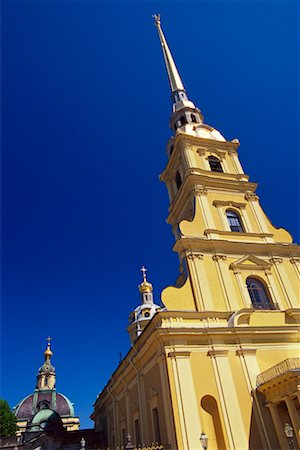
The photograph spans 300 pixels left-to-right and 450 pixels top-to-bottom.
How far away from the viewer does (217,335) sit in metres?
16.9

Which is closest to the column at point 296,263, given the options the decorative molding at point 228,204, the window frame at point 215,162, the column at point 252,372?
the decorative molding at point 228,204

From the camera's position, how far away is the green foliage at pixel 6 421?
42681 mm

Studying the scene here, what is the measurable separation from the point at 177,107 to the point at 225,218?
14168 mm

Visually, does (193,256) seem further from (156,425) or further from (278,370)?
(156,425)

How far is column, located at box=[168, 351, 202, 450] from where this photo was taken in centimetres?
1403

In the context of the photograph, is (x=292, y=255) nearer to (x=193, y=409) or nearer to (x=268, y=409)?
(x=268, y=409)

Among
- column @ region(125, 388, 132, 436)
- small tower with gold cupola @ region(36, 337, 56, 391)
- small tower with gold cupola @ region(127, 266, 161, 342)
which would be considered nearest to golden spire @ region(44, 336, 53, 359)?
small tower with gold cupola @ region(36, 337, 56, 391)

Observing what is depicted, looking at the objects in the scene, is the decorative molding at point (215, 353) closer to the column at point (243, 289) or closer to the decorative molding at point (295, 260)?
the column at point (243, 289)

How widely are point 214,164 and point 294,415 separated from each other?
57.9 feet

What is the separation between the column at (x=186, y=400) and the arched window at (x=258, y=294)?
5750 millimetres

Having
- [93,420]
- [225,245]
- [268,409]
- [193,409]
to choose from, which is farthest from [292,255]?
[93,420]

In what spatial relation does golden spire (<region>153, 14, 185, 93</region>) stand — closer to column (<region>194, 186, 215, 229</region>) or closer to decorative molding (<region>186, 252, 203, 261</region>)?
column (<region>194, 186, 215, 229</region>)

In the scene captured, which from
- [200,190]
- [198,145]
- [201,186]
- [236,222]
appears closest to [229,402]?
[236,222]

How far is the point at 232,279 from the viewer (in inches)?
778
